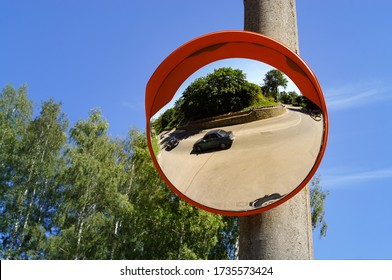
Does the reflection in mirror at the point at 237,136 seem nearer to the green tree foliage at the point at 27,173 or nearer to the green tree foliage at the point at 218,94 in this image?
the green tree foliage at the point at 218,94

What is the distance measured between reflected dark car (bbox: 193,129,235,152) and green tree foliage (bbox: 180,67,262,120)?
97mm

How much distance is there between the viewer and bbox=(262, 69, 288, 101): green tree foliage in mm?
1530

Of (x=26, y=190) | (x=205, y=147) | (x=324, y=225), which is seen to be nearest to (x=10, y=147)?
(x=26, y=190)

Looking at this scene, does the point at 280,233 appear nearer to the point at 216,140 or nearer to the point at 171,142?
the point at 216,140

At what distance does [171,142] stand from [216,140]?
21 centimetres

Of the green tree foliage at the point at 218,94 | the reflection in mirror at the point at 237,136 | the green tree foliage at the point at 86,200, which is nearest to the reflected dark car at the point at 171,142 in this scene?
the reflection in mirror at the point at 237,136

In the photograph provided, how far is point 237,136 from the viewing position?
1494 millimetres

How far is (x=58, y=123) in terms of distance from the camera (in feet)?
57.6

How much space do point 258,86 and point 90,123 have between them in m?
15.4

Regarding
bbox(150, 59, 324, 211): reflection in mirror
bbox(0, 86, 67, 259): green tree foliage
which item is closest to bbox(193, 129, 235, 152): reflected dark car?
bbox(150, 59, 324, 211): reflection in mirror

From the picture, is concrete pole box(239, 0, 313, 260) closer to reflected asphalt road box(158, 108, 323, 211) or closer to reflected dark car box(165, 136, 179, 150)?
reflected asphalt road box(158, 108, 323, 211)

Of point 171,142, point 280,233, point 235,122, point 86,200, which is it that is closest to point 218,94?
point 235,122

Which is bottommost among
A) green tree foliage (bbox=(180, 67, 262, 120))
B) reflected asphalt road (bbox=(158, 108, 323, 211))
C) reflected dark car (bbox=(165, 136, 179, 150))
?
reflected asphalt road (bbox=(158, 108, 323, 211))
